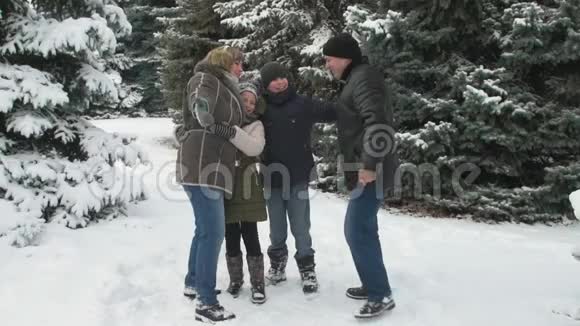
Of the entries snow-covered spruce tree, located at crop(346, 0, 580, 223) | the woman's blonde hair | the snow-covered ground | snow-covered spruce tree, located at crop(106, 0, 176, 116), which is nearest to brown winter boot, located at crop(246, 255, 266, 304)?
the snow-covered ground

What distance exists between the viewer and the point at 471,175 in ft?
23.2

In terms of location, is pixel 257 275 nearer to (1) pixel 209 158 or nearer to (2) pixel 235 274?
(2) pixel 235 274

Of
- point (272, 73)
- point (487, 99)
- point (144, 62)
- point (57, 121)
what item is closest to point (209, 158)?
point (272, 73)

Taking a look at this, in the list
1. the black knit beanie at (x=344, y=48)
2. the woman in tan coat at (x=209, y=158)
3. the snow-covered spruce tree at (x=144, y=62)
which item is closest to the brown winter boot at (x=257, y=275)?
the woman in tan coat at (x=209, y=158)

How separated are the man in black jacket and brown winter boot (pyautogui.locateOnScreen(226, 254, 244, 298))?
0.95 meters

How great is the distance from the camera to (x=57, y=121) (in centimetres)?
599

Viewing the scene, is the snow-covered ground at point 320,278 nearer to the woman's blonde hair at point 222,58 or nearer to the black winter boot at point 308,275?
the black winter boot at point 308,275

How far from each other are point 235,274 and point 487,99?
12.7 feet

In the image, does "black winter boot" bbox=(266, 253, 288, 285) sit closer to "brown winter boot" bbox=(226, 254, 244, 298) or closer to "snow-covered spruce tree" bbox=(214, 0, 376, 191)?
"brown winter boot" bbox=(226, 254, 244, 298)

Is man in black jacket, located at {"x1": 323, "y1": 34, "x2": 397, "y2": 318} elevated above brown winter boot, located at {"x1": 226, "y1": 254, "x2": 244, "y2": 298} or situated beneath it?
elevated above

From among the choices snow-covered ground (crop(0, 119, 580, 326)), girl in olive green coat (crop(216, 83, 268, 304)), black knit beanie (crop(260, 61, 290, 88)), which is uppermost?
black knit beanie (crop(260, 61, 290, 88))

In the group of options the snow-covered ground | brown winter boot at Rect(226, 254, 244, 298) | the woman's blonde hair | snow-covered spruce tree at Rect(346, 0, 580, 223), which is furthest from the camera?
snow-covered spruce tree at Rect(346, 0, 580, 223)

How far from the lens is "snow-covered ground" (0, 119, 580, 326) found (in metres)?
3.98

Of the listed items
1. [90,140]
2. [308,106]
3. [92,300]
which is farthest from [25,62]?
[308,106]
